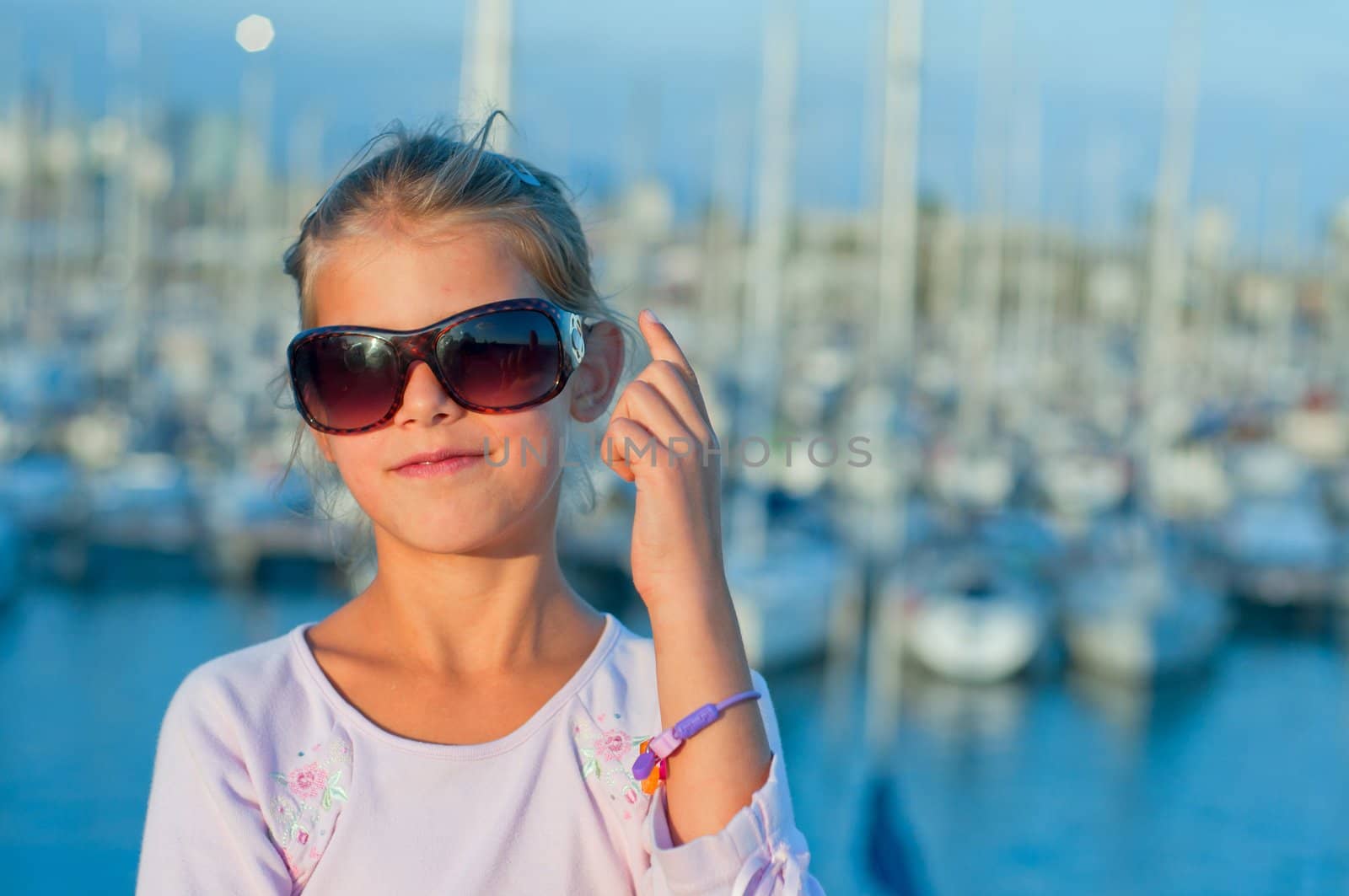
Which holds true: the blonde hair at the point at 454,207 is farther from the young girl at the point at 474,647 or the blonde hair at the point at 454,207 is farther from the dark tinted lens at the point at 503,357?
the dark tinted lens at the point at 503,357

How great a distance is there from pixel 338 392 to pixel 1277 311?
5111 centimetres

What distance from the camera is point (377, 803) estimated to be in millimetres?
1517

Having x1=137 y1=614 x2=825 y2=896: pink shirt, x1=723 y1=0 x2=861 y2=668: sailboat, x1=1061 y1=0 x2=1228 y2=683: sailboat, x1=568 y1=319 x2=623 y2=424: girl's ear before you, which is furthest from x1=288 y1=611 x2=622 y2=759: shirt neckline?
x1=1061 y1=0 x2=1228 y2=683: sailboat

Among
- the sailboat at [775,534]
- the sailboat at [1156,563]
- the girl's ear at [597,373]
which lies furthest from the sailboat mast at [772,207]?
the girl's ear at [597,373]

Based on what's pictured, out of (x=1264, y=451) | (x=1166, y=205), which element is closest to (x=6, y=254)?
(x=1166, y=205)

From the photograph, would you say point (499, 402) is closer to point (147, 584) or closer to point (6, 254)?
point (147, 584)

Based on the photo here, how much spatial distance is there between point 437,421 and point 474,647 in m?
0.30

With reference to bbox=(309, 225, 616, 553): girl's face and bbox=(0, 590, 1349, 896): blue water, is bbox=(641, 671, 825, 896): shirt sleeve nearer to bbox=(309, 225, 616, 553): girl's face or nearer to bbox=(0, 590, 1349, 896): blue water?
bbox=(309, 225, 616, 553): girl's face

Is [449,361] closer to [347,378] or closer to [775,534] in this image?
[347,378]

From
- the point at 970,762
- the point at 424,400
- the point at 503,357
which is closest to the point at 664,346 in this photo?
the point at 503,357

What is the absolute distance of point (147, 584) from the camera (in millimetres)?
24922

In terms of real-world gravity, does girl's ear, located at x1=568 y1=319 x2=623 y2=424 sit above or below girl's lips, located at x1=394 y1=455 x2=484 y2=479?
above

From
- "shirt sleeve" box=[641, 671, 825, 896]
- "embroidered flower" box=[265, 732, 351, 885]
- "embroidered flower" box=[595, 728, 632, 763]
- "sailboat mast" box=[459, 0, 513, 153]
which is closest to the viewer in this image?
"shirt sleeve" box=[641, 671, 825, 896]

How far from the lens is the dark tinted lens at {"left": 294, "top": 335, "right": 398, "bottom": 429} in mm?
1573
